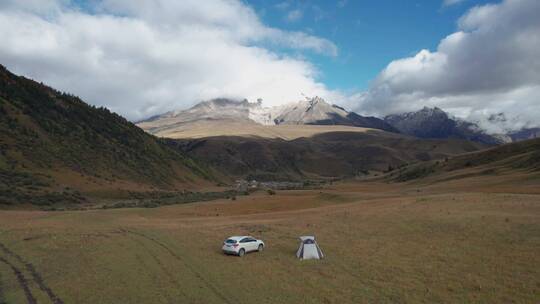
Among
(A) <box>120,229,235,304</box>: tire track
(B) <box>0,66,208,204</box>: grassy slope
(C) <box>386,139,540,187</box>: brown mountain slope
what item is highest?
Result: (B) <box>0,66,208,204</box>: grassy slope

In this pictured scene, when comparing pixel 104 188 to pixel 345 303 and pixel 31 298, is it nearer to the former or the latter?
pixel 31 298

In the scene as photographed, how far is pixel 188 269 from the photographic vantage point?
22078mm

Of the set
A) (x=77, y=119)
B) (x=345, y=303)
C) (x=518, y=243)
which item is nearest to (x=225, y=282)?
(x=345, y=303)

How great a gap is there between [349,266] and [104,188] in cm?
6927

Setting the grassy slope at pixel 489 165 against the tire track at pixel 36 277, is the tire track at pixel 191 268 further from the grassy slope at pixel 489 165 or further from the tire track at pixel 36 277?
the grassy slope at pixel 489 165

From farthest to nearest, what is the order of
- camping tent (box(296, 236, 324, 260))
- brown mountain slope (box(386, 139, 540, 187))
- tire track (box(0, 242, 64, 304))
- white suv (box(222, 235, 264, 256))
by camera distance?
brown mountain slope (box(386, 139, 540, 187)) → white suv (box(222, 235, 264, 256)) → camping tent (box(296, 236, 324, 260)) → tire track (box(0, 242, 64, 304))

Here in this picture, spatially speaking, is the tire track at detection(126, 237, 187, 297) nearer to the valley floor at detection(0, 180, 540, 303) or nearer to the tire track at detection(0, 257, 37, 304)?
the valley floor at detection(0, 180, 540, 303)

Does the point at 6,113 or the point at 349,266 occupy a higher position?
the point at 6,113

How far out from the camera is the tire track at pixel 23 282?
17.2 m

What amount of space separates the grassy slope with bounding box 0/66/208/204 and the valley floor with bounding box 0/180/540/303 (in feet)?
127

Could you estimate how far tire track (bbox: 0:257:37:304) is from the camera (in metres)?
17.2

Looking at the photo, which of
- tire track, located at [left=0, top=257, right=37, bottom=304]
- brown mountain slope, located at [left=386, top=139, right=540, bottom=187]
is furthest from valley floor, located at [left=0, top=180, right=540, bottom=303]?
brown mountain slope, located at [left=386, top=139, right=540, bottom=187]

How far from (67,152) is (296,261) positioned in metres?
81.4

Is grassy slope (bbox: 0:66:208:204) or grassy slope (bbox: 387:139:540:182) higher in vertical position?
grassy slope (bbox: 0:66:208:204)
